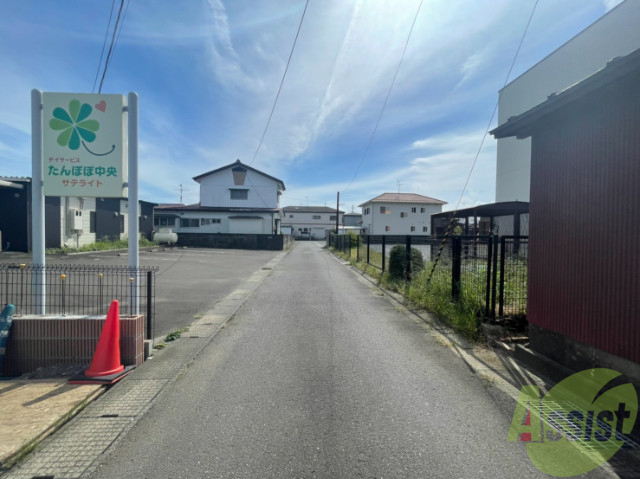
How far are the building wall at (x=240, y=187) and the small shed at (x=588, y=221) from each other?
32.6 meters

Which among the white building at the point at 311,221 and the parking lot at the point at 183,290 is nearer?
the parking lot at the point at 183,290

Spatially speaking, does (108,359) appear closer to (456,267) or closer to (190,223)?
(456,267)

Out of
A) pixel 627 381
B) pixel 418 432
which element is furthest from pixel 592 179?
pixel 418 432

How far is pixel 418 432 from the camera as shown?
2.72 metres

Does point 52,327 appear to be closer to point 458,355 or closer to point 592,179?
point 458,355

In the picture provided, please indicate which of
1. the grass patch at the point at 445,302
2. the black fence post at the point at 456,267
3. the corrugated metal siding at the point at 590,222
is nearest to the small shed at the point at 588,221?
the corrugated metal siding at the point at 590,222

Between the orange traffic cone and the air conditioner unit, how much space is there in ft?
59.7

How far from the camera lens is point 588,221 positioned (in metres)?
3.60

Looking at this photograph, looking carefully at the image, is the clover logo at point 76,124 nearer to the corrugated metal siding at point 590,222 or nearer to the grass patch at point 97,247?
the corrugated metal siding at point 590,222

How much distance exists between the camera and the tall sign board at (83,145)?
14.5ft

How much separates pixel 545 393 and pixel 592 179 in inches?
91.0

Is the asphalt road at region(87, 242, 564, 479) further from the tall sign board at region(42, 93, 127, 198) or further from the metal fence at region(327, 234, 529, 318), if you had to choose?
the tall sign board at region(42, 93, 127, 198)

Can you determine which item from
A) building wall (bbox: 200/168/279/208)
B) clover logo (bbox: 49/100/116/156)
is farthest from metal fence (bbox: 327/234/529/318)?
building wall (bbox: 200/168/279/208)

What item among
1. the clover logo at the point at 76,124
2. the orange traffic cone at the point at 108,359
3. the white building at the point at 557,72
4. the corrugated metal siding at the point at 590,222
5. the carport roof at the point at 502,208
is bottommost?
the orange traffic cone at the point at 108,359
